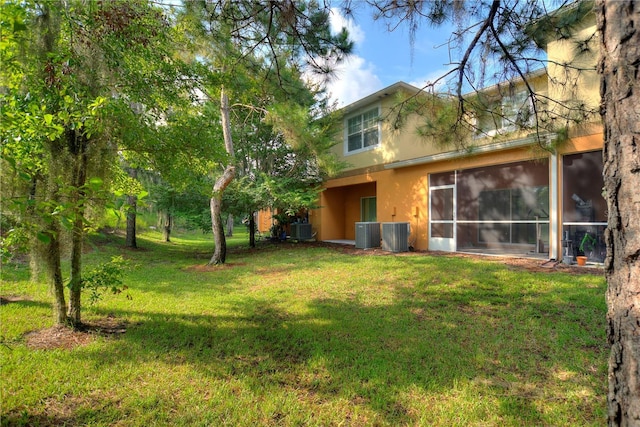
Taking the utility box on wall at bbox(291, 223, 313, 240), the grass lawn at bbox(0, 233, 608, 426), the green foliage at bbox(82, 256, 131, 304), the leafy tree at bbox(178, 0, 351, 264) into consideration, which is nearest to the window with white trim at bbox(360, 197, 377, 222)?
the utility box on wall at bbox(291, 223, 313, 240)

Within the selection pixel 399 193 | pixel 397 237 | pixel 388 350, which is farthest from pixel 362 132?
pixel 388 350

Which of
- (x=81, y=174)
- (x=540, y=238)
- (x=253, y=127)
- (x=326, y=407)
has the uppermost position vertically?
(x=253, y=127)

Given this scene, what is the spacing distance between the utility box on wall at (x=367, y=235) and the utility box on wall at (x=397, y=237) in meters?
1.07

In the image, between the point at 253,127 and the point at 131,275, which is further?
the point at 253,127

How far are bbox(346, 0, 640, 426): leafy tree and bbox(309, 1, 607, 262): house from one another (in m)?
0.05

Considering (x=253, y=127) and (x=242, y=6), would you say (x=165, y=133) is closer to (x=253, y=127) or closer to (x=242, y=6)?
(x=242, y=6)

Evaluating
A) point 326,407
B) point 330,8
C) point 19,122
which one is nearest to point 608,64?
point 326,407

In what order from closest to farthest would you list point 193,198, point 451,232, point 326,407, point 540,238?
point 326,407 → point 540,238 → point 451,232 → point 193,198

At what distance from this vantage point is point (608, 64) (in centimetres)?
139

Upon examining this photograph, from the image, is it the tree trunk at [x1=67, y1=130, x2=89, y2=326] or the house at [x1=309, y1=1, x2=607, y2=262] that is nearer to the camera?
the tree trunk at [x1=67, y1=130, x2=89, y2=326]

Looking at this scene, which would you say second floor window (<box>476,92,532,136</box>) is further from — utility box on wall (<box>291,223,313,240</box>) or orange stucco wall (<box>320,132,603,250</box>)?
utility box on wall (<box>291,223,313,240</box>)

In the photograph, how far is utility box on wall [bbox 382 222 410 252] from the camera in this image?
10688 mm

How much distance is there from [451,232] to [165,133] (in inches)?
349

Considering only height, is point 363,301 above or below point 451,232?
below
